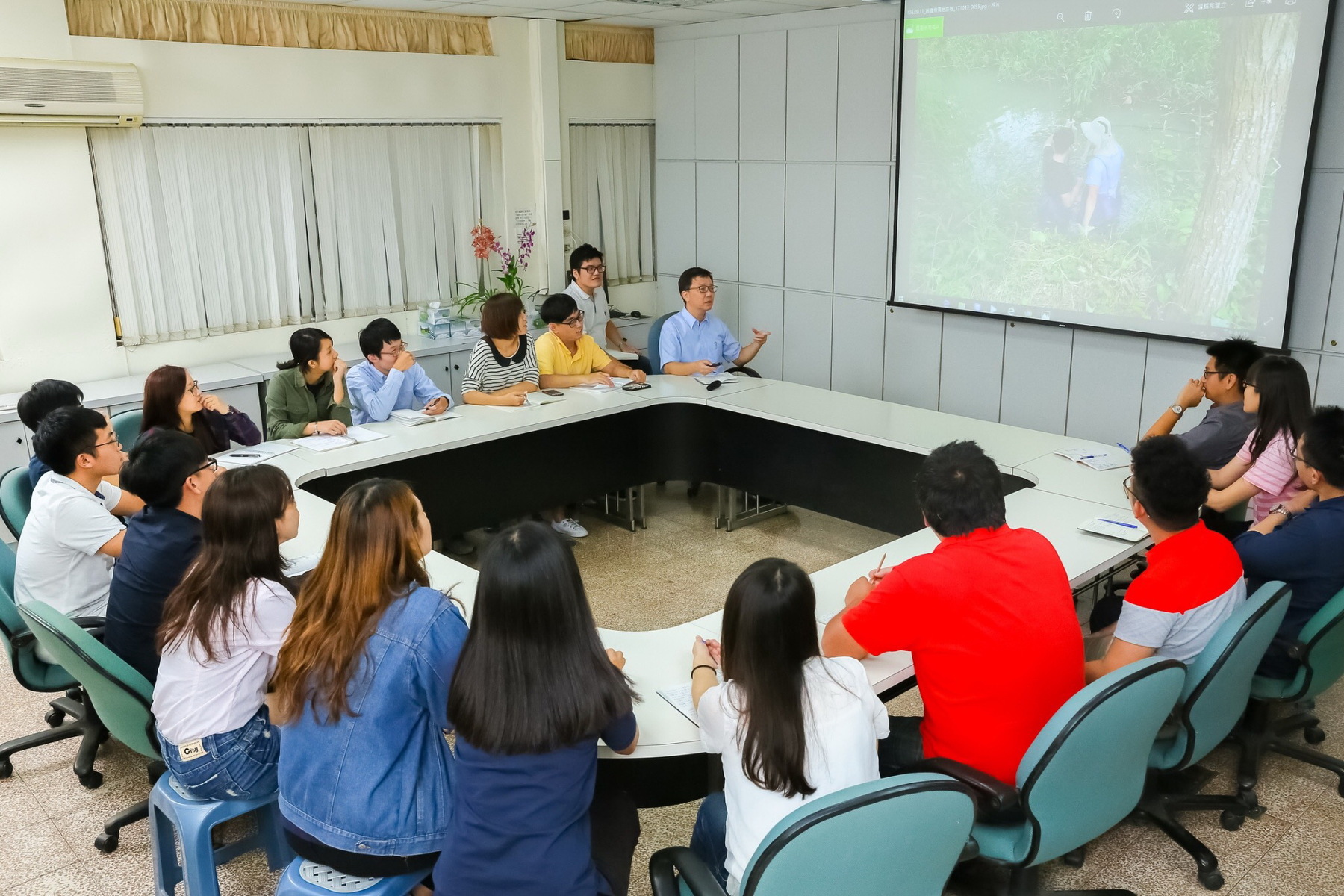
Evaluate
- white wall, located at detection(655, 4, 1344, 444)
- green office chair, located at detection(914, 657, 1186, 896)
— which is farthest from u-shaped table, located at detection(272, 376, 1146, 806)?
white wall, located at detection(655, 4, 1344, 444)

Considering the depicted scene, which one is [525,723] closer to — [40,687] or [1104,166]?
[40,687]

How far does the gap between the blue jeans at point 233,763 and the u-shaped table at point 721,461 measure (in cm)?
66

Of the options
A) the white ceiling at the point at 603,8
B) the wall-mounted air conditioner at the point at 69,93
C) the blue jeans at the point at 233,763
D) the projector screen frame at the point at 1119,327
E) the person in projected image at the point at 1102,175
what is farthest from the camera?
the white ceiling at the point at 603,8

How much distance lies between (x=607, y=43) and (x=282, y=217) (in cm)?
263

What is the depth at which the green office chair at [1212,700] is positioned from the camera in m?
2.39

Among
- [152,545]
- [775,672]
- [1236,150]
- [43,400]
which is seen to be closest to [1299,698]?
[775,672]

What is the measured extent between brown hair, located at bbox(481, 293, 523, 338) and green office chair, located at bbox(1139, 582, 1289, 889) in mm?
3313

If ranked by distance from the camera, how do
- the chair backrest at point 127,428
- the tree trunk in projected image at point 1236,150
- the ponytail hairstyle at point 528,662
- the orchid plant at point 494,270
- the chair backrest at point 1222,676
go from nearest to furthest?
the ponytail hairstyle at point 528,662
the chair backrest at point 1222,676
the chair backrest at point 127,428
the tree trunk in projected image at point 1236,150
the orchid plant at point 494,270

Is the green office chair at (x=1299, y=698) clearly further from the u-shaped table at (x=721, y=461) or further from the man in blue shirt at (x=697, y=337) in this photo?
the man in blue shirt at (x=697, y=337)

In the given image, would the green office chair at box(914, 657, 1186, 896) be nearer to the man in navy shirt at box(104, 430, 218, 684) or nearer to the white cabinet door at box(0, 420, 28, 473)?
the man in navy shirt at box(104, 430, 218, 684)

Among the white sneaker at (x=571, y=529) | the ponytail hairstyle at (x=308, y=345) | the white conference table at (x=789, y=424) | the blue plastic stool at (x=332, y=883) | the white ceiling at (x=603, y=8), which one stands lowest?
the white sneaker at (x=571, y=529)

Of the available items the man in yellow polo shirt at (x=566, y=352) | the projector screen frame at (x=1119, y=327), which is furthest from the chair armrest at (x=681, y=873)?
the projector screen frame at (x=1119, y=327)

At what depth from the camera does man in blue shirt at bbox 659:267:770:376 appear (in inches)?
223

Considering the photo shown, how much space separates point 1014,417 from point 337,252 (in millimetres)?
4231
